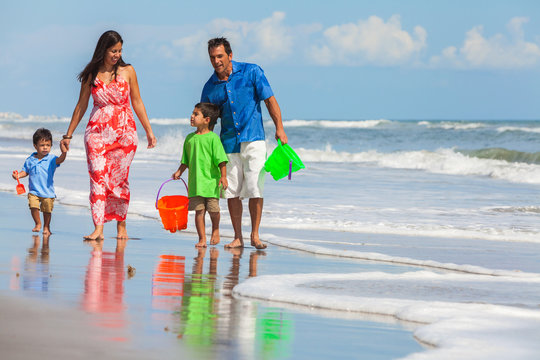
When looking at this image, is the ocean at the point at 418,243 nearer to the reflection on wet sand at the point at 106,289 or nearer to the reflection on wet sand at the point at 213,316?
the reflection on wet sand at the point at 213,316

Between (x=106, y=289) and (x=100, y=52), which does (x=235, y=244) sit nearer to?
(x=100, y=52)

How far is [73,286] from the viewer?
500cm

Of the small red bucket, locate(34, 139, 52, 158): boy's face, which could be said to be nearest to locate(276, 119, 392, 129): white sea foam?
locate(34, 139, 52, 158): boy's face

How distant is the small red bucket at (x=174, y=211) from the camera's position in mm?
7766

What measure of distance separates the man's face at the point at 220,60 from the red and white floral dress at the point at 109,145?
76cm

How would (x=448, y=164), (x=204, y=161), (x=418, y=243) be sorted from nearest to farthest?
(x=204, y=161)
(x=418, y=243)
(x=448, y=164)

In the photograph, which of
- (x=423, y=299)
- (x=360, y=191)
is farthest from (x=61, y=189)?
(x=423, y=299)

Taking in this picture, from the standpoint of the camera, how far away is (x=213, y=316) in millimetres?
4305

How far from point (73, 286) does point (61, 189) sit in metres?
8.23

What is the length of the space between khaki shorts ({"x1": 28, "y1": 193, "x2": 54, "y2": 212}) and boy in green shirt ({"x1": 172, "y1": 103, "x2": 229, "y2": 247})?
132 cm

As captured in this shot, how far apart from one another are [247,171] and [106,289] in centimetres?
261

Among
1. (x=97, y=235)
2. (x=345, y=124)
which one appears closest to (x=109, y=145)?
(x=97, y=235)

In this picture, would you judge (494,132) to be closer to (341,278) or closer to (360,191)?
(360,191)

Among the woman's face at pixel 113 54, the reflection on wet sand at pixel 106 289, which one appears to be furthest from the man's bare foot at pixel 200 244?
the woman's face at pixel 113 54
